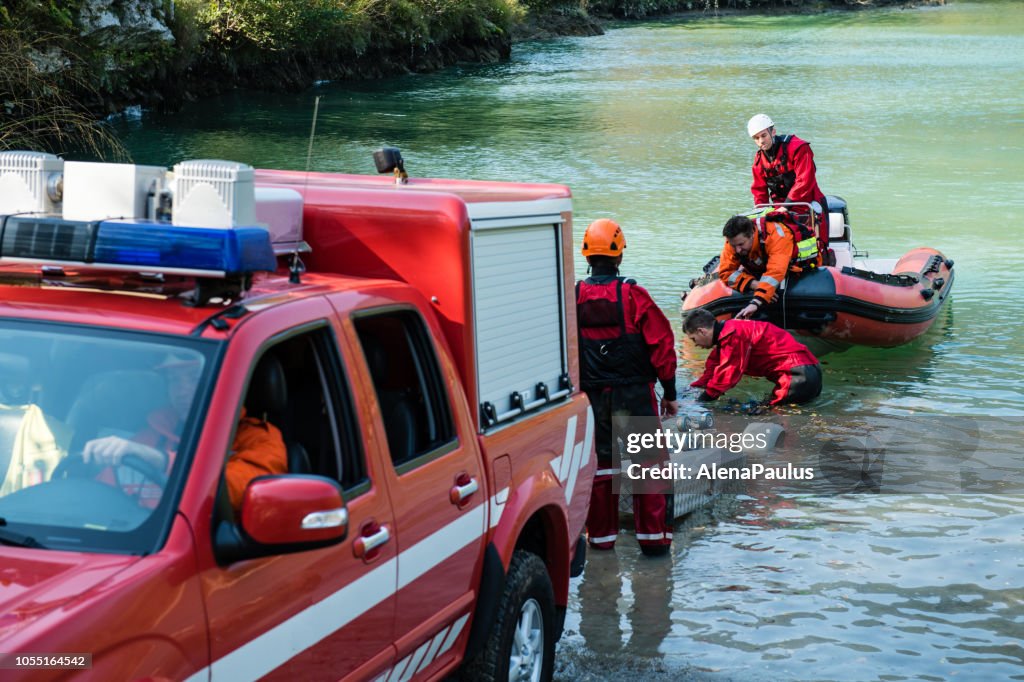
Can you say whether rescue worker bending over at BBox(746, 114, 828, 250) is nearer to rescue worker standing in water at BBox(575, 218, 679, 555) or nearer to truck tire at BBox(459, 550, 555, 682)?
rescue worker standing in water at BBox(575, 218, 679, 555)

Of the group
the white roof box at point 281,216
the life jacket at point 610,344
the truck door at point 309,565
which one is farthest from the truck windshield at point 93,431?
the life jacket at point 610,344

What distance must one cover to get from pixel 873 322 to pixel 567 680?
8267mm

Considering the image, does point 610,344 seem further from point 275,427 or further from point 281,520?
point 281,520

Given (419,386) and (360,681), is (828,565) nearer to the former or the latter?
(419,386)

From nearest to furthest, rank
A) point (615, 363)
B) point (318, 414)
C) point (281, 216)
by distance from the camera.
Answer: point (318, 414)
point (281, 216)
point (615, 363)

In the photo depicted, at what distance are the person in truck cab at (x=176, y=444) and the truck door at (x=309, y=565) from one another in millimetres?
100

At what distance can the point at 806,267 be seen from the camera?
13.2 m

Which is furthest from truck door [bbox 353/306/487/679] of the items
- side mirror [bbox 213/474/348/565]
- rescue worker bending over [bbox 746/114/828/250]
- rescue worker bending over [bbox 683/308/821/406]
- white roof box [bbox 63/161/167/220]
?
rescue worker bending over [bbox 746/114/828/250]

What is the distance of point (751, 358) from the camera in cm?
1150

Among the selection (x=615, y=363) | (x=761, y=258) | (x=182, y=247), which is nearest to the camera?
(x=182, y=247)

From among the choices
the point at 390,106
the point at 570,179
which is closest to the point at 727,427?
the point at 570,179

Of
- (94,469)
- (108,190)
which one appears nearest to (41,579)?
(94,469)

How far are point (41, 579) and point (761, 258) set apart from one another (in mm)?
10350

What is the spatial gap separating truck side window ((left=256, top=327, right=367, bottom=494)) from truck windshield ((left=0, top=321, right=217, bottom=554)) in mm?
396
